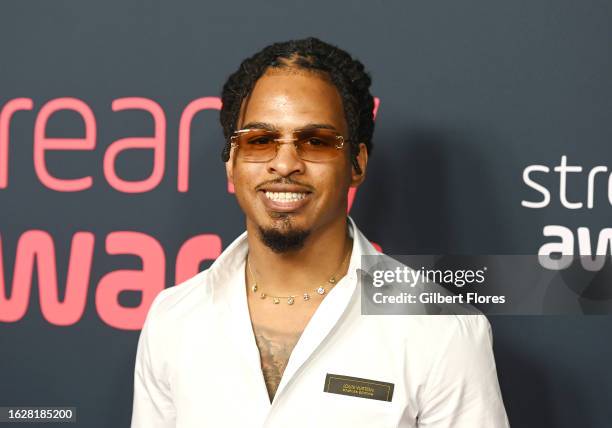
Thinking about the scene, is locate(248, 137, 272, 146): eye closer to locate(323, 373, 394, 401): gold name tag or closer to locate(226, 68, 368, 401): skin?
locate(226, 68, 368, 401): skin

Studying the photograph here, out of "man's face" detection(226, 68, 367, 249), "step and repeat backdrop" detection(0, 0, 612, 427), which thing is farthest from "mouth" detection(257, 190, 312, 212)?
"step and repeat backdrop" detection(0, 0, 612, 427)

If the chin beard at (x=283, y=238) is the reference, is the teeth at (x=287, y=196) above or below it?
above

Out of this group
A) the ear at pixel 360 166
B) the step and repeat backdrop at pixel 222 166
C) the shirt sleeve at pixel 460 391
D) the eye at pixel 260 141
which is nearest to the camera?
the shirt sleeve at pixel 460 391

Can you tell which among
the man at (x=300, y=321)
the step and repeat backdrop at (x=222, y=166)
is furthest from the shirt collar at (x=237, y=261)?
the step and repeat backdrop at (x=222, y=166)

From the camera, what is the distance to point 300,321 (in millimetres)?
1582

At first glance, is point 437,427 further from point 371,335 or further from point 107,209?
point 107,209

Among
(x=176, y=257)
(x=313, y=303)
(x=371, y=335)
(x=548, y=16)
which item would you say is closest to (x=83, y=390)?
(x=176, y=257)

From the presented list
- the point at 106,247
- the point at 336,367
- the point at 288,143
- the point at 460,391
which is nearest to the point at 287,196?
the point at 288,143

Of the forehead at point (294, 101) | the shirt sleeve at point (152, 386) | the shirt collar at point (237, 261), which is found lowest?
the shirt sleeve at point (152, 386)

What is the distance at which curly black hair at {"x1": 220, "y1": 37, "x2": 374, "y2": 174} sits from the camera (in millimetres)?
1602

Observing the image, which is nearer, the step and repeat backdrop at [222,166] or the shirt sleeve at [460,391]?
the shirt sleeve at [460,391]

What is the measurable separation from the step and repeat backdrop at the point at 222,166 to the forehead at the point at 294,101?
50 centimetres

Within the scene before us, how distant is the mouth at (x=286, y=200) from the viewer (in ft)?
4.91

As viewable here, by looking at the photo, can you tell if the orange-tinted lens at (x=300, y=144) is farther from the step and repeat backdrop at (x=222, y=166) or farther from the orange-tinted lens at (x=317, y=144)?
the step and repeat backdrop at (x=222, y=166)
